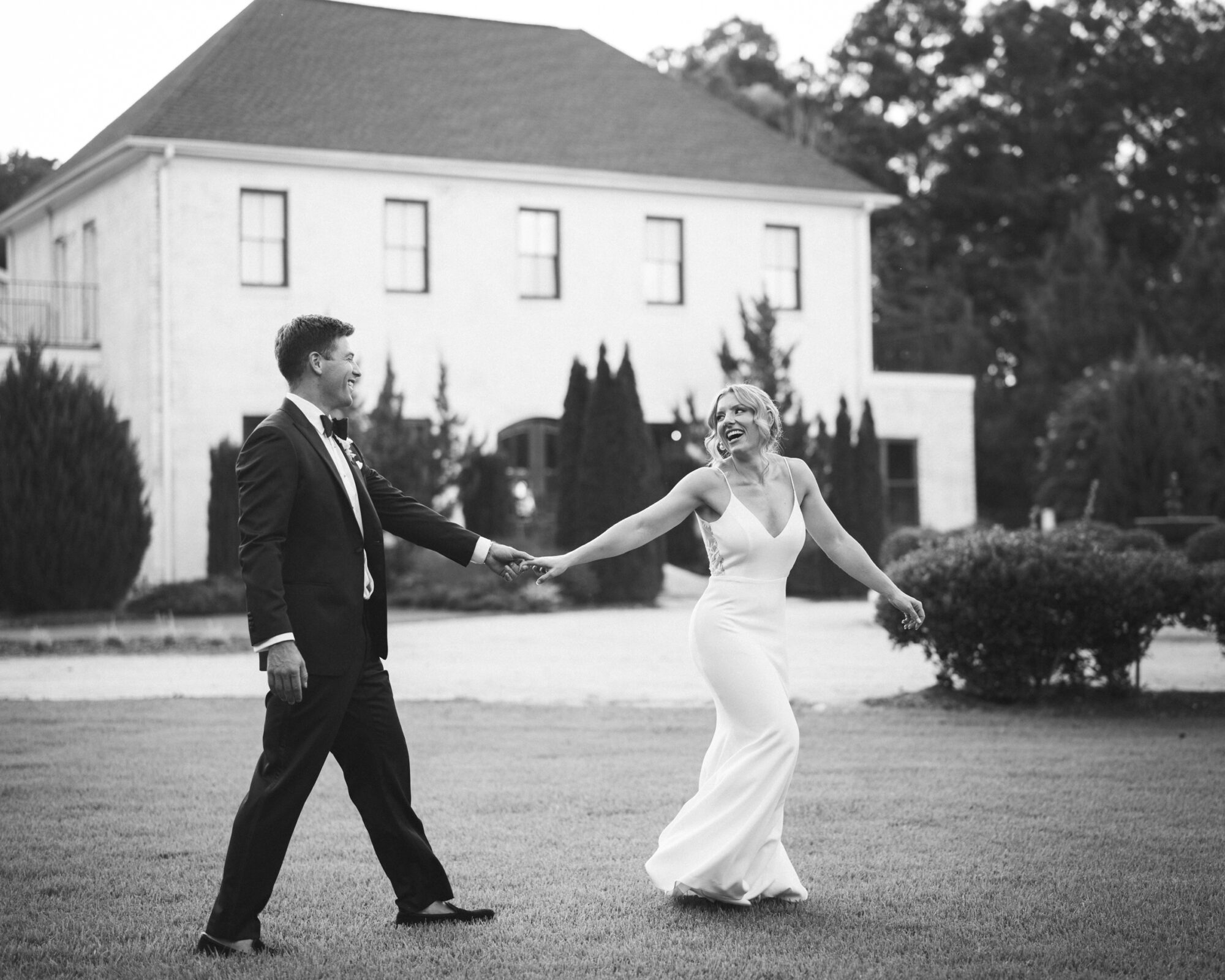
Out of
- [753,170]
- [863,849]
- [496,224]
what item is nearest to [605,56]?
[753,170]

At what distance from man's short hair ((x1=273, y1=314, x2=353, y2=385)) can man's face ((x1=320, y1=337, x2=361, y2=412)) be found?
Answer: 0.03 metres

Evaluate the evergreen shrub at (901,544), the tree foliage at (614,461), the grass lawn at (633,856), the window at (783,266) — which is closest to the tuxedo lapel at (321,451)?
the grass lawn at (633,856)

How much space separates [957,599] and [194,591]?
47.3 ft

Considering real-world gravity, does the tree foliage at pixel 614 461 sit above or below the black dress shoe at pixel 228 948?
above

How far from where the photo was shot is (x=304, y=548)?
5520 millimetres

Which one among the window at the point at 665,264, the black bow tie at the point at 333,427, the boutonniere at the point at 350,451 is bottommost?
the boutonniere at the point at 350,451

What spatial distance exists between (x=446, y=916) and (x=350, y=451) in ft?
5.94

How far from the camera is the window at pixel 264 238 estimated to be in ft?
85.3

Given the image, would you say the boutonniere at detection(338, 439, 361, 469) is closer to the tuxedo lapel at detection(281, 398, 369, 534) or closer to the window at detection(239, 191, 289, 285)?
the tuxedo lapel at detection(281, 398, 369, 534)

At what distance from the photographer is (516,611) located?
22.6 meters

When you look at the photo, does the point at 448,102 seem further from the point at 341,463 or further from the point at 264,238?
the point at 341,463

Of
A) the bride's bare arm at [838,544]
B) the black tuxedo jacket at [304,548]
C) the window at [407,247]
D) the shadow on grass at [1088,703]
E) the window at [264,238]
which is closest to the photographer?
the black tuxedo jacket at [304,548]

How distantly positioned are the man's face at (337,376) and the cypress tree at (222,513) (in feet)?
62.5

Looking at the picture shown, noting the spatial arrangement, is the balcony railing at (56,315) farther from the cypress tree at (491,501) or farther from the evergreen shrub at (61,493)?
the cypress tree at (491,501)
